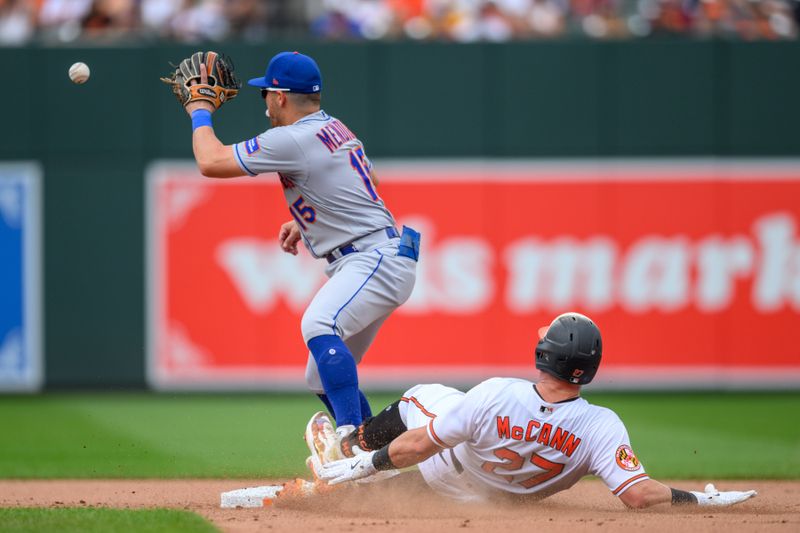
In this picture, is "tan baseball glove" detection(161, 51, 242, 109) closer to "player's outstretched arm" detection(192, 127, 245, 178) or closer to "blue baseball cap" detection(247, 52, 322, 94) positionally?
"blue baseball cap" detection(247, 52, 322, 94)

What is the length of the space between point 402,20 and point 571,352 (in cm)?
827

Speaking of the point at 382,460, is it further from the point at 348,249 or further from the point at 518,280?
the point at 518,280

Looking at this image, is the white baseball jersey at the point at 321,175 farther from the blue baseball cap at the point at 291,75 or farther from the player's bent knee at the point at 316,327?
the player's bent knee at the point at 316,327

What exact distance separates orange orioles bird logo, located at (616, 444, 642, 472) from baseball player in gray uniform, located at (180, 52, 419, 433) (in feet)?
4.43

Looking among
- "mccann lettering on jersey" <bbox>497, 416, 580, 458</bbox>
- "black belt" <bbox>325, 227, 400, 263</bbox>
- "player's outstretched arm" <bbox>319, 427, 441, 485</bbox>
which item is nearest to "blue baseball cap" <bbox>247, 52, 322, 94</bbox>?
"black belt" <bbox>325, 227, 400, 263</bbox>

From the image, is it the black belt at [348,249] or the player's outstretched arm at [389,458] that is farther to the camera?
the black belt at [348,249]

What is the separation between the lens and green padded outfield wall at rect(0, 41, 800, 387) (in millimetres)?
12094

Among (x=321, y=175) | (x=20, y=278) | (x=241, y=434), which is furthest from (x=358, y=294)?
(x=20, y=278)

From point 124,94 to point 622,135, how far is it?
5127 mm

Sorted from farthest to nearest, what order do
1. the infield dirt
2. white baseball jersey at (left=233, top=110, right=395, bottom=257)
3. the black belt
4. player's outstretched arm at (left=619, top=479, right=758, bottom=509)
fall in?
the black belt < white baseball jersey at (left=233, top=110, right=395, bottom=257) < player's outstretched arm at (left=619, top=479, right=758, bottom=509) < the infield dirt

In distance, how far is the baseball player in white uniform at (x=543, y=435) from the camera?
520cm

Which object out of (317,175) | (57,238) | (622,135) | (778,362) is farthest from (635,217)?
(317,175)

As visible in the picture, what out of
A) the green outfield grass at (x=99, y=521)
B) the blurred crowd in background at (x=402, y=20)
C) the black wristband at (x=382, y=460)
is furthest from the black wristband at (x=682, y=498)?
the blurred crowd in background at (x=402, y=20)

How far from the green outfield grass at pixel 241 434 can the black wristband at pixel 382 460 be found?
158 cm
